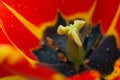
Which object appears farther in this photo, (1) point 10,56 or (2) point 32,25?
(2) point 32,25

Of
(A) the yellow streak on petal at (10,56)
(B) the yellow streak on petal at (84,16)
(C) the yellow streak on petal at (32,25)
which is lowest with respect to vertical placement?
(A) the yellow streak on petal at (10,56)

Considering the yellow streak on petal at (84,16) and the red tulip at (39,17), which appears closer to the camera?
the red tulip at (39,17)

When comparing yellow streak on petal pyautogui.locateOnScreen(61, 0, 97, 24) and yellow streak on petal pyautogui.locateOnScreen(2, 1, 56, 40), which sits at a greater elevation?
yellow streak on petal pyautogui.locateOnScreen(61, 0, 97, 24)

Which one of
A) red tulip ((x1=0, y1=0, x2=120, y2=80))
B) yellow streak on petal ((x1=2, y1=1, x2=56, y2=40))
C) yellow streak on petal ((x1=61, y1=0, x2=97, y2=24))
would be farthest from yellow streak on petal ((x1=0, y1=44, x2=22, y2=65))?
yellow streak on petal ((x1=61, y1=0, x2=97, y2=24))

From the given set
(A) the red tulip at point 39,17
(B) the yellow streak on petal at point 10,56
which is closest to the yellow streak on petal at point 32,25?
(A) the red tulip at point 39,17

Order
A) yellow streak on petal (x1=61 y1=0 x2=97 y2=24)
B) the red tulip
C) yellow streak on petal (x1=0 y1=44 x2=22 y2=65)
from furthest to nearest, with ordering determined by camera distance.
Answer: yellow streak on petal (x1=61 y1=0 x2=97 y2=24), the red tulip, yellow streak on petal (x1=0 y1=44 x2=22 y2=65)

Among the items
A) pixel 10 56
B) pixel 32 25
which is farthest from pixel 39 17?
pixel 10 56

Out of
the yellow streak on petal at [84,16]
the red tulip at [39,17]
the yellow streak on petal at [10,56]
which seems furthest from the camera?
the yellow streak on petal at [84,16]

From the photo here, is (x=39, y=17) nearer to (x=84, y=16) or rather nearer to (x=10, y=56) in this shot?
(x=84, y=16)

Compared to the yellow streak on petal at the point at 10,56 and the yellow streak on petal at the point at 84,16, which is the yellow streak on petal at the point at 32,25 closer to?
the yellow streak on petal at the point at 84,16

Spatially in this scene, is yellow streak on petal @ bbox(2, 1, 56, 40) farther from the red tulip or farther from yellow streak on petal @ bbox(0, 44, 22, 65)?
yellow streak on petal @ bbox(0, 44, 22, 65)

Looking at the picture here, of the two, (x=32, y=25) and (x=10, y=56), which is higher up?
(x=32, y=25)

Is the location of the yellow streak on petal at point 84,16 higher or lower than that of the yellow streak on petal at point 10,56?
higher
